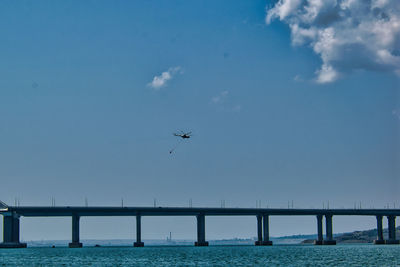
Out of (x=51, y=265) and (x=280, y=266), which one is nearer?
(x=280, y=266)

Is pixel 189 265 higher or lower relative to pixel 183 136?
lower

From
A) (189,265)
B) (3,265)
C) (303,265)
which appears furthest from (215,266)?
(3,265)

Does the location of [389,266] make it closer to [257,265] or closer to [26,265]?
[257,265]

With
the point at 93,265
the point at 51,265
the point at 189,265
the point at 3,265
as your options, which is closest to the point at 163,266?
the point at 189,265

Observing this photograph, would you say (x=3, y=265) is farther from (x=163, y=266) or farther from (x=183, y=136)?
(x=183, y=136)

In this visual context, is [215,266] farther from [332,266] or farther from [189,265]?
[332,266]

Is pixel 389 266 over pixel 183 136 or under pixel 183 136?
under

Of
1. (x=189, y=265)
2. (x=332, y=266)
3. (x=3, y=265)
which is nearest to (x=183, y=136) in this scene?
(x=189, y=265)

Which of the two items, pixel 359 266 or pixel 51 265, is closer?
pixel 359 266
